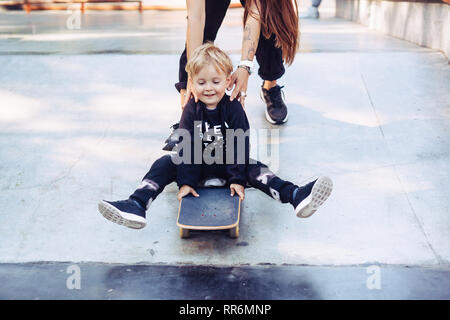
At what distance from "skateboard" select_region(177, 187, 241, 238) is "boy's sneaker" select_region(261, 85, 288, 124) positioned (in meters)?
1.19

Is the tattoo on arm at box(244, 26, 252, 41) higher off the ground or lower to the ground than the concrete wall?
higher

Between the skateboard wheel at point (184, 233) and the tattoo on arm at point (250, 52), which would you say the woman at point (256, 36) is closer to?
the tattoo on arm at point (250, 52)

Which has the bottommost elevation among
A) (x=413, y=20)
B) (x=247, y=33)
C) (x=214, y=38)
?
(x=413, y=20)

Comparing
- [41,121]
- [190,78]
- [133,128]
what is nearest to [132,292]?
[190,78]

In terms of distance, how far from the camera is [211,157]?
9.21 feet

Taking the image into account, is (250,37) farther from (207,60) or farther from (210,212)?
(210,212)

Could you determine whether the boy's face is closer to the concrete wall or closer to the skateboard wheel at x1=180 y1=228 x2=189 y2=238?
the skateboard wheel at x1=180 y1=228 x2=189 y2=238

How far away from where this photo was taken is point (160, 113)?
3.95 metres

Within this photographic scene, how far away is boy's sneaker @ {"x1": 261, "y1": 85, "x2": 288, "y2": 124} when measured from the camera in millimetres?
3730

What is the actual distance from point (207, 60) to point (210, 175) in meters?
0.63

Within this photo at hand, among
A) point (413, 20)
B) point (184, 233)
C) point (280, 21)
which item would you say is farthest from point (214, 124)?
point (413, 20)

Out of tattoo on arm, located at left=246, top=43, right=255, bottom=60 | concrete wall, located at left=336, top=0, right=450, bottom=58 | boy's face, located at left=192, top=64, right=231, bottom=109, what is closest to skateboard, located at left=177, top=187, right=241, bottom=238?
boy's face, located at left=192, top=64, right=231, bottom=109

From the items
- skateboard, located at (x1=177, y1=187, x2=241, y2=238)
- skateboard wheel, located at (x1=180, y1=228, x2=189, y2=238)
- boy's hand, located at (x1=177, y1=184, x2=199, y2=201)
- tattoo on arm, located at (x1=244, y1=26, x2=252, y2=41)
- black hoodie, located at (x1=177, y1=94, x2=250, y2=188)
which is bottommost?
skateboard wheel, located at (x1=180, y1=228, x2=189, y2=238)
